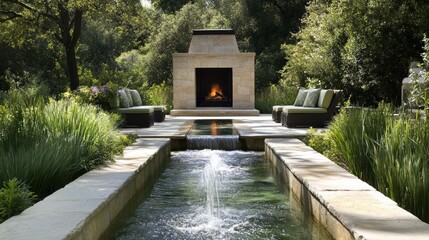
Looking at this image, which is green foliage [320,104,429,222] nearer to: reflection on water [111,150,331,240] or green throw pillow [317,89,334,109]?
reflection on water [111,150,331,240]

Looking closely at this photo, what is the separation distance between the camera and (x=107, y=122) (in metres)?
7.76

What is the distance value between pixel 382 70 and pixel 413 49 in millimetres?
1100

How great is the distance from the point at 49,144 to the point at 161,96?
46.7ft

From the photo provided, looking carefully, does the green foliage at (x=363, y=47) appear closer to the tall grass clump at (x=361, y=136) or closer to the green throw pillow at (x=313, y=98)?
the green throw pillow at (x=313, y=98)

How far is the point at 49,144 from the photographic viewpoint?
18.4 feet

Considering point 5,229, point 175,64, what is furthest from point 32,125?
point 175,64

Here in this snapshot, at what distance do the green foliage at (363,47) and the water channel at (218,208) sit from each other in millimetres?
7572

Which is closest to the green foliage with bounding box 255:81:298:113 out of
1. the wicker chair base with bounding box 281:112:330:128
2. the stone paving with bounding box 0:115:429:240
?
the wicker chair base with bounding box 281:112:330:128

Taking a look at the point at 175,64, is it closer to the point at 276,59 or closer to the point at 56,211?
the point at 276,59

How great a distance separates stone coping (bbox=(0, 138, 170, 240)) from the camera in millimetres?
3328

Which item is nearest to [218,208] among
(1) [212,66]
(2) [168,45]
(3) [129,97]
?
(3) [129,97]

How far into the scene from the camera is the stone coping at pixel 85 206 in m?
3.33

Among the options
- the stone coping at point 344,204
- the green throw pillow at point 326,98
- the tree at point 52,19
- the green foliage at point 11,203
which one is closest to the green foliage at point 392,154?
the stone coping at point 344,204

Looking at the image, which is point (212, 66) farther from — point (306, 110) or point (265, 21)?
point (306, 110)
